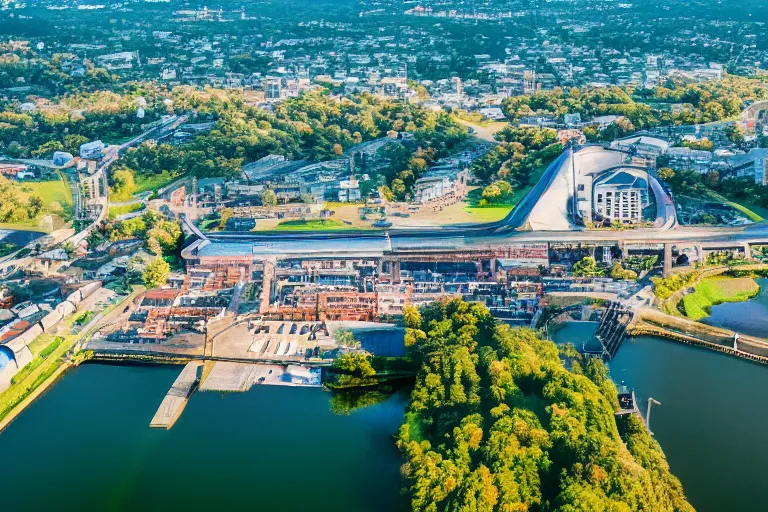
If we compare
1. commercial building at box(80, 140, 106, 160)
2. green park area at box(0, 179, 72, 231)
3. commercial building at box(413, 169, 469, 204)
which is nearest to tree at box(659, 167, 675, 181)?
commercial building at box(413, 169, 469, 204)

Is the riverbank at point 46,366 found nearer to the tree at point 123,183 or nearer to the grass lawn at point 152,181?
the tree at point 123,183

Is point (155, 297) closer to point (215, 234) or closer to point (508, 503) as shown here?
point (215, 234)

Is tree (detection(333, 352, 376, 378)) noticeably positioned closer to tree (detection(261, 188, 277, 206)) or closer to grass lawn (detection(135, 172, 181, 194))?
tree (detection(261, 188, 277, 206))

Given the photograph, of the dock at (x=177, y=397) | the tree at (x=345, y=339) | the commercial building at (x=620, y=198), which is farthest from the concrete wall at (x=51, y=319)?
the commercial building at (x=620, y=198)

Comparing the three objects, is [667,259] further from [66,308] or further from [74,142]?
[74,142]

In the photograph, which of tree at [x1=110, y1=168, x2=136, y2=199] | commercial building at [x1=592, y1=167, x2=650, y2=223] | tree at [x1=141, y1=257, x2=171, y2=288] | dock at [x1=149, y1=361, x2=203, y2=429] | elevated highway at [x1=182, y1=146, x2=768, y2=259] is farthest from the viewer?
tree at [x1=110, y1=168, x2=136, y2=199]

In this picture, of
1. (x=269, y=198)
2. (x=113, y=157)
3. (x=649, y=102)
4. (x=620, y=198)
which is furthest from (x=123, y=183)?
(x=649, y=102)
